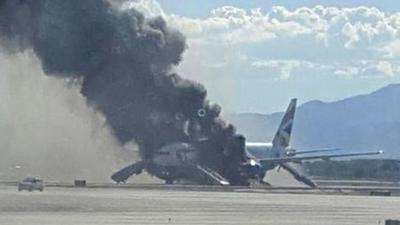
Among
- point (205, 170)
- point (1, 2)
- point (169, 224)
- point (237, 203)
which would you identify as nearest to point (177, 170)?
point (205, 170)

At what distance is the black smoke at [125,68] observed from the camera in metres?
134

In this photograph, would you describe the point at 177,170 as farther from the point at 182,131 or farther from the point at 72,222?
the point at 72,222

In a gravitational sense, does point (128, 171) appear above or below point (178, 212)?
above

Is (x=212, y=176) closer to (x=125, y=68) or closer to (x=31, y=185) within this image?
(x=125, y=68)

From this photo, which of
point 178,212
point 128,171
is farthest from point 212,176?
point 178,212

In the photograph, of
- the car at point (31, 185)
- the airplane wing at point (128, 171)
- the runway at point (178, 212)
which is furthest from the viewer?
the airplane wing at point (128, 171)

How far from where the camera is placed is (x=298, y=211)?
82.2 metres

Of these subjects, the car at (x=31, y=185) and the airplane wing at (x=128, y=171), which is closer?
the car at (x=31, y=185)

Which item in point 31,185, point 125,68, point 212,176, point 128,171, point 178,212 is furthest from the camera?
point 128,171

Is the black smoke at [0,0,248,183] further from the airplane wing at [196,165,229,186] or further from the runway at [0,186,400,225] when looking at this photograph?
the runway at [0,186,400,225]

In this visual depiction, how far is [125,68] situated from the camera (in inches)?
5758

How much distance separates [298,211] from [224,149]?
7581 cm

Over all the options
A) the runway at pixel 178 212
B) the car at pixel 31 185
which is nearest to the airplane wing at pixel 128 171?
the car at pixel 31 185

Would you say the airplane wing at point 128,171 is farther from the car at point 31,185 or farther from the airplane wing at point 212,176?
the car at point 31,185
